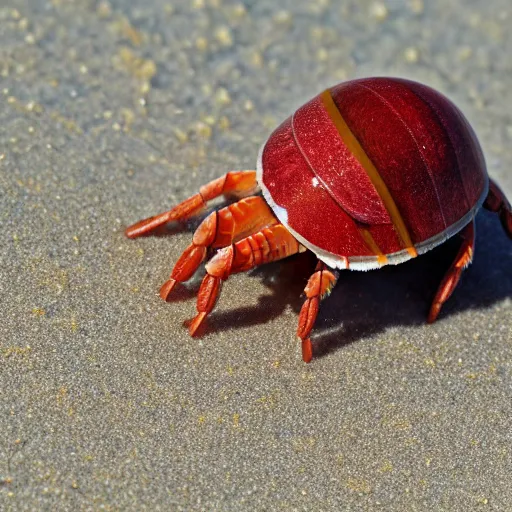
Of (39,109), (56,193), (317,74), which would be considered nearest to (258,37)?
(317,74)

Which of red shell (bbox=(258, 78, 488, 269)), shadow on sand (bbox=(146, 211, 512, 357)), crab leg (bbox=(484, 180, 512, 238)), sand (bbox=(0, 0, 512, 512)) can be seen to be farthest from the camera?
crab leg (bbox=(484, 180, 512, 238))

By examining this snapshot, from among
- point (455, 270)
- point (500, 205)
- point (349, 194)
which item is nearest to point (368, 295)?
point (455, 270)

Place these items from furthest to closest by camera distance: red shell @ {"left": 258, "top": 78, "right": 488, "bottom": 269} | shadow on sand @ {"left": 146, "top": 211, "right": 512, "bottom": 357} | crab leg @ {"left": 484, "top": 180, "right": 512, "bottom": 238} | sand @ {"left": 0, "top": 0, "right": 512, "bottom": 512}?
crab leg @ {"left": 484, "top": 180, "right": 512, "bottom": 238}
shadow on sand @ {"left": 146, "top": 211, "right": 512, "bottom": 357}
red shell @ {"left": 258, "top": 78, "right": 488, "bottom": 269}
sand @ {"left": 0, "top": 0, "right": 512, "bottom": 512}

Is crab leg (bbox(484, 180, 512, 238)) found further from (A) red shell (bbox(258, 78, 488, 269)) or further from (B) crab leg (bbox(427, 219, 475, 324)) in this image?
(A) red shell (bbox(258, 78, 488, 269))

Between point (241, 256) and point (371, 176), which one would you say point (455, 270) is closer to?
point (371, 176)

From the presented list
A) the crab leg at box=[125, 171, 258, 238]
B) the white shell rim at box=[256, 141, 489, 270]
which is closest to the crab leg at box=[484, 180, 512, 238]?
the white shell rim at box=[256, 141, 489, 270]

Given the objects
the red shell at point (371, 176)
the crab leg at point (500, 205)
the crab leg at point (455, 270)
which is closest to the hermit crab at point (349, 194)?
the red shell at point (371, 176)

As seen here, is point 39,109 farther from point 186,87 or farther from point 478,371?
point 478,371
